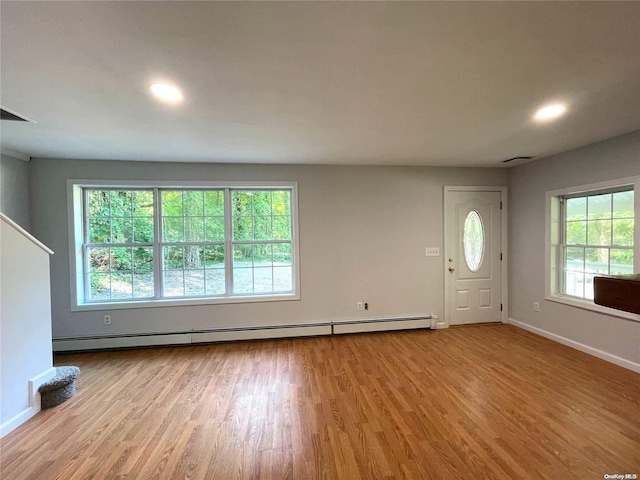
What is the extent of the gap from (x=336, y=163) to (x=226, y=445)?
318 cm

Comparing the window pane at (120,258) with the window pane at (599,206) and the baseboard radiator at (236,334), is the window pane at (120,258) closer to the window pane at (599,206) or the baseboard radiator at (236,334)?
the baseboard radiator at (236,334)

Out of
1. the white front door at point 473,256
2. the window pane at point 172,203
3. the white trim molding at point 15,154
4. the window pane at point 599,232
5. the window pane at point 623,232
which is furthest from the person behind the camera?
the white front door at point 473,256

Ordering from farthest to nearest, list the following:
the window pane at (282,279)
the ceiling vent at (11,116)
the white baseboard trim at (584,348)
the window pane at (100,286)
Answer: the window pane at (282,279) → the window pane at (100,286) → the white baseboard trim at (584,348) → the ceiling vent at (11,116)

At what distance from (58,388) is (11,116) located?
7.31ft

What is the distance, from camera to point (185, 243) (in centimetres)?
365

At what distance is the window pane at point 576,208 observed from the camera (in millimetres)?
3279

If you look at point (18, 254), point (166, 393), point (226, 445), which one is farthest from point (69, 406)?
point (226, 445)

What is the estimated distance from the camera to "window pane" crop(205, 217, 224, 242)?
3.70m

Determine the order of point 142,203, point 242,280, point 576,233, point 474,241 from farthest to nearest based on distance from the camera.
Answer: point 474,241 → point 242,280 → point 142,203 → point 576,233

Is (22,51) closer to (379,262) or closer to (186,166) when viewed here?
(186,166)

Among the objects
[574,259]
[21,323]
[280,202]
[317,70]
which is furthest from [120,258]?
[574,259]

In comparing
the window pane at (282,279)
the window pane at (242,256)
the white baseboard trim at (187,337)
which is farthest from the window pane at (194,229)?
the white baseboard trim at (187,337)

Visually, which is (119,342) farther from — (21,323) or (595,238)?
(595,238)

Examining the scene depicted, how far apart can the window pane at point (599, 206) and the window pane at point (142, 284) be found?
18.0 feet
